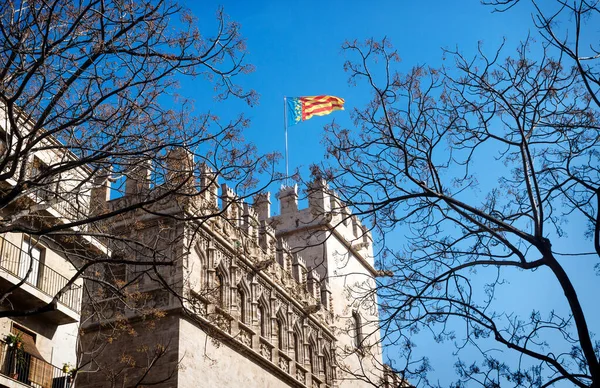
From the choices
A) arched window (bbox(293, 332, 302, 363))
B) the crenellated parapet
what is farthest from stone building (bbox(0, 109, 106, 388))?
arched window (bbox(293, 332, 302, 363))

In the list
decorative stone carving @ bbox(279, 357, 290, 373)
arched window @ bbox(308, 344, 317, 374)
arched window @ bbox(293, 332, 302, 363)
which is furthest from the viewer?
arched window @ bbox(308, 344, 317, 374)

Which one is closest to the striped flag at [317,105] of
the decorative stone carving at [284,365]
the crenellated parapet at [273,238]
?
the crenellated parapet at [273,238]

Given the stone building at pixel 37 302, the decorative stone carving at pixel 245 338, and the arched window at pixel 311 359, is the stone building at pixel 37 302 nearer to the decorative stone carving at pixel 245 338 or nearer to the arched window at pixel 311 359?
the decorative stone carving at pixel 245 338

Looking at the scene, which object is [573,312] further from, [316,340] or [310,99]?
[310,99]

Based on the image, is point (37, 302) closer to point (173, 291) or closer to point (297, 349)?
point (173, 291)

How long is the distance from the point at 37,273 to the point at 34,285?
618 millimetres

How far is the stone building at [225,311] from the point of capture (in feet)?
85.1

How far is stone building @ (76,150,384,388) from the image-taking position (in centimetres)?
2594

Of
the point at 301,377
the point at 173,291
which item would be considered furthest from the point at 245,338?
the point at 173,291

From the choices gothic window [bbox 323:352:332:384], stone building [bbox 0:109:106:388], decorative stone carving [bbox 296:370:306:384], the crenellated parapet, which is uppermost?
the crenellated parapet

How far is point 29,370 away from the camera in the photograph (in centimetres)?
2012

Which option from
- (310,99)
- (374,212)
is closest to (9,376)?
(374,212)

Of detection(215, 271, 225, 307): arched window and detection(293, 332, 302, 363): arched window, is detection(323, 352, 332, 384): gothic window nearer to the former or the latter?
detection(293, 332, 302, 363): arched window

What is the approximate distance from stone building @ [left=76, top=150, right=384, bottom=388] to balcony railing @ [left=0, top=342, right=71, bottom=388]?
107 centimetres
